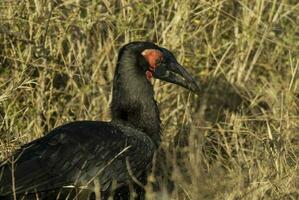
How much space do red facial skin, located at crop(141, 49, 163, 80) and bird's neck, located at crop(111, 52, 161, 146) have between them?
9 centimetres

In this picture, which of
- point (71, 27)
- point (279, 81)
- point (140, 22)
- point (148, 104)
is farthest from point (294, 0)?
point (148, 104)

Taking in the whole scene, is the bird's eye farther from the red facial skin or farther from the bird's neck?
the bird's neck

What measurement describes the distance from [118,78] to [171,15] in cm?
146

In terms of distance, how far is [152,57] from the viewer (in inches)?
239

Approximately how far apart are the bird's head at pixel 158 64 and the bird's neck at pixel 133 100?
0.20 ft

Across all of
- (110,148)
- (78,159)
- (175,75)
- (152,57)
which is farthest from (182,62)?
(78,159)

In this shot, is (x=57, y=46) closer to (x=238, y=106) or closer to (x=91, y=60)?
(x=91, y=60)

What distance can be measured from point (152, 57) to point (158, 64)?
73 mm

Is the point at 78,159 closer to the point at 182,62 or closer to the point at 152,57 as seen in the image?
the point at 152,57

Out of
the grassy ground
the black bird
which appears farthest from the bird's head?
the grassy ground

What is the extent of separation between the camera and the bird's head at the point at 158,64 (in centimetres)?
603

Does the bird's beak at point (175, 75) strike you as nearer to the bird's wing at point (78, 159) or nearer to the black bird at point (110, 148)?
the black bird at point (110, 148)

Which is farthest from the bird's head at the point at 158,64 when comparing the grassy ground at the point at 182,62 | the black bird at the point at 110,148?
the grassy ground at the point at 182,62

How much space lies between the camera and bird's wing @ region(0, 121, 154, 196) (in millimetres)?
5180
